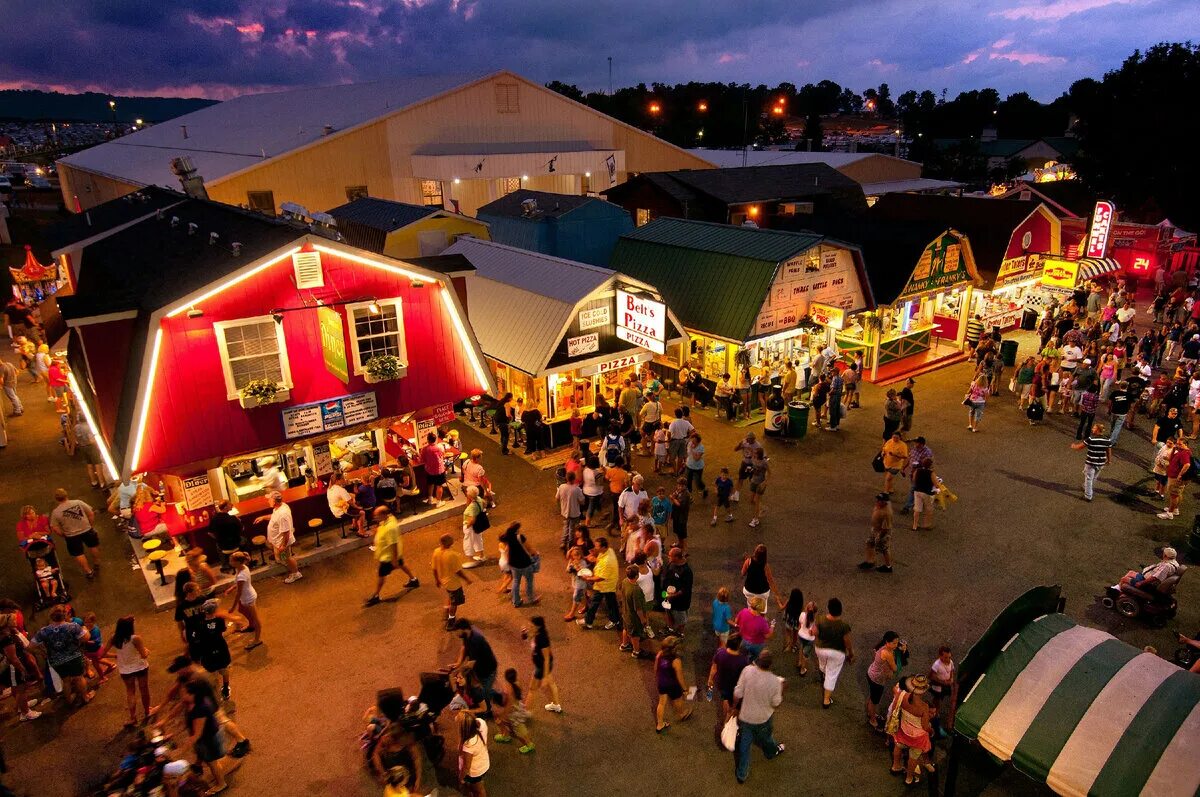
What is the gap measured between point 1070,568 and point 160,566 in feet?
53.9

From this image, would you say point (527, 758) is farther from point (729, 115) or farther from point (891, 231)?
point (729, 115)

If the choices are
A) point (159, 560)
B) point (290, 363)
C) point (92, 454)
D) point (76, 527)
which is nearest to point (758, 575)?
point (290, 363)

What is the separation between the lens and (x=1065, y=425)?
19531mm

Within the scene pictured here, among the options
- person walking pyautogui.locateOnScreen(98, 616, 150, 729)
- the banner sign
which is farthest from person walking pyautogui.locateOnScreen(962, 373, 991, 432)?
person walking pyautogui.locateOnScreen(98, 616, 150, 729)

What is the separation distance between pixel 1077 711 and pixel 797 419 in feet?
37.0

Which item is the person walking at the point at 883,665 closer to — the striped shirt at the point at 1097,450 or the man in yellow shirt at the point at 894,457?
the man in yellow shirt at the point at 894,457

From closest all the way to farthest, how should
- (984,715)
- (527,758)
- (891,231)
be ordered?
(984,715), (527,758), (891,231)

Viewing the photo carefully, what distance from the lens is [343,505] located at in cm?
1368

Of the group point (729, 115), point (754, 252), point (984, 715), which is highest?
point (729, 115)

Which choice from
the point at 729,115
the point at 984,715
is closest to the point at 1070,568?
the point at 984,715

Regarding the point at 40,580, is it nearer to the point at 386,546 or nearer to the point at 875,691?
the point at 386,546

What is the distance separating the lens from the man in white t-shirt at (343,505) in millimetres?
13648

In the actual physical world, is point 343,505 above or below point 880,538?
above

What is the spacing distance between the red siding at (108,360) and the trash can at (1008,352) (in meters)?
24.0
